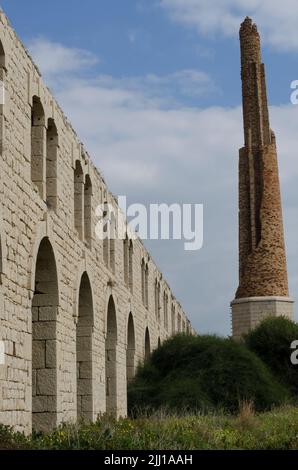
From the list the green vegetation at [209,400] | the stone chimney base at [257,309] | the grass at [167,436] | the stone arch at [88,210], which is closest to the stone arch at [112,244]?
the stone arch at [88,210]

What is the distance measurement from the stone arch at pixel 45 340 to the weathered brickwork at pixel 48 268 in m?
0.02

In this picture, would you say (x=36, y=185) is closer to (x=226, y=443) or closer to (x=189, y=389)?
(x=226, y=443)

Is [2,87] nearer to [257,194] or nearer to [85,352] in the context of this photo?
[85,352]

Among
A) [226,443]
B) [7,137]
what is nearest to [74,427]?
[226,443]

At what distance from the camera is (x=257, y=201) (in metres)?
36.5

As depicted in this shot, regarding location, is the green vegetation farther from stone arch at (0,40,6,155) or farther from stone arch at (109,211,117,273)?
stone arch at (0,40,6,155)

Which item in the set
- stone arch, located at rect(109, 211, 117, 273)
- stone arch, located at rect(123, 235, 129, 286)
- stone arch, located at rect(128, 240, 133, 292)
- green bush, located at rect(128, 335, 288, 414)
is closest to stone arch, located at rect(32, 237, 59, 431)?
stone arch, located at rect(109, 211, 117, 273)

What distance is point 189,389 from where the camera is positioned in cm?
2336

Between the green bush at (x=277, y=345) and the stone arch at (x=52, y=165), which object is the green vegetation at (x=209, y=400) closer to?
the green bush at (x=277, y=345)

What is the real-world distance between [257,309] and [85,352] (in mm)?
18172

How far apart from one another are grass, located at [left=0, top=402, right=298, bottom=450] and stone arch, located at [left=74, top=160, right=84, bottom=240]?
4.26 metres

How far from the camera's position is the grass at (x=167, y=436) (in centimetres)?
1140

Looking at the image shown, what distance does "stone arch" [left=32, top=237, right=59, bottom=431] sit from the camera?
45.4ft

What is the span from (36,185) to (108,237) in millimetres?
7217
